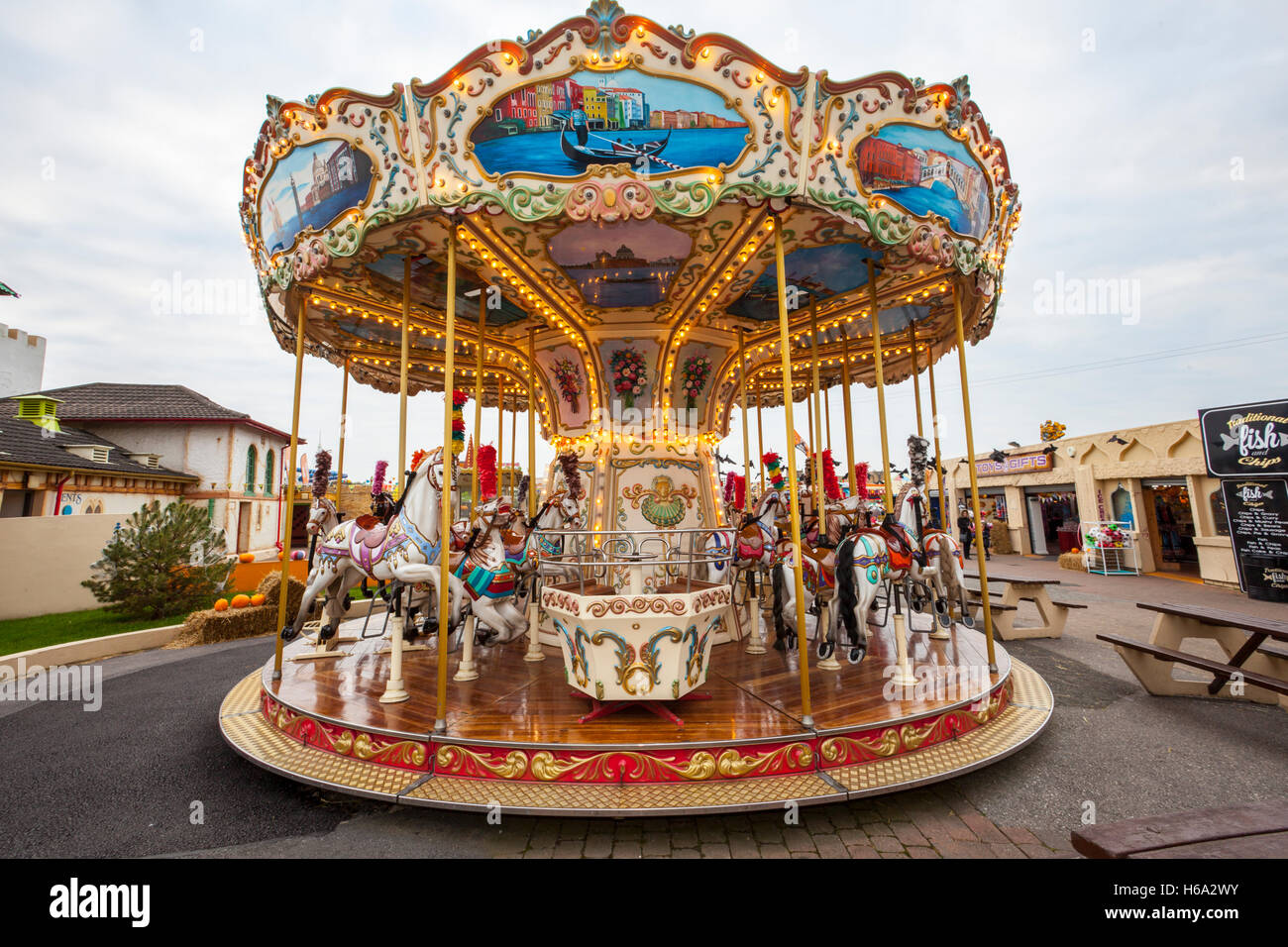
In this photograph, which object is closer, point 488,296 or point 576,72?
point 576,72

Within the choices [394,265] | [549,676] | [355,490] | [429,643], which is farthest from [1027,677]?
[355,490]

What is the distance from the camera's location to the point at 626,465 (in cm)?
671

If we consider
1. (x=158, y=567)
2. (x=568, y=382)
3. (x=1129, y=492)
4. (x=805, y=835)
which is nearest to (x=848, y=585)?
(x=805, y=835)

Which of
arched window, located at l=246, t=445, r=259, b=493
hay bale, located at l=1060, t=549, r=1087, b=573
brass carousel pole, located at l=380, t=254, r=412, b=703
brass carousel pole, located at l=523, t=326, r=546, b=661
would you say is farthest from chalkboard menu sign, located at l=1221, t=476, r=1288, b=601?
arched window, located at l=246, t=445, r=259, b=493

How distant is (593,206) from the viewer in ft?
12.1

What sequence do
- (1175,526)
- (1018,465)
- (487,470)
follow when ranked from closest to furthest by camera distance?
(487,470) → (1175,526) → (1018,465)

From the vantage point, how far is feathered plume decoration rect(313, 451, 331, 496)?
6.21 meters

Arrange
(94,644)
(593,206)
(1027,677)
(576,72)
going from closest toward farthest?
(576,72) → (593,206) → (1027,677) → (94,644)

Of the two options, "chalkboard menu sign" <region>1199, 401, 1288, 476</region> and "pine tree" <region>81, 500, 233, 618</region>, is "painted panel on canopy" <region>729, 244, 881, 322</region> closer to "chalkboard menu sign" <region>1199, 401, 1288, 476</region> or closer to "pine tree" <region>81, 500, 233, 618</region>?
"pine tree" <region>81, 500, 233, 618</region>

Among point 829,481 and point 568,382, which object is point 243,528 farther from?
point 829,481

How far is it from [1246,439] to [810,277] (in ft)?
41.8
